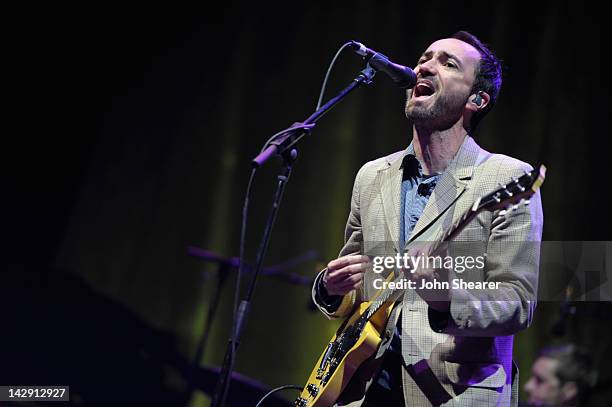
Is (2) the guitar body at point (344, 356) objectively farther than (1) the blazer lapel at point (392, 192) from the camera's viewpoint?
No

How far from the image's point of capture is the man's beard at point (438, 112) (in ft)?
9.07

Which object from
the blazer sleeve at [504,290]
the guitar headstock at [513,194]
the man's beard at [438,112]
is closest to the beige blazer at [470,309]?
the blazer sleeve at [504,290]

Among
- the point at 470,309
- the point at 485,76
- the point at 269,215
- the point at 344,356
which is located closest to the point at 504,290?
the point at 470,309

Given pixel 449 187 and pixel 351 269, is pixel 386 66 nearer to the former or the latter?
pixel 449 187

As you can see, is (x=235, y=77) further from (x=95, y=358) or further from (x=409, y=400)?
(x=409, y=400)

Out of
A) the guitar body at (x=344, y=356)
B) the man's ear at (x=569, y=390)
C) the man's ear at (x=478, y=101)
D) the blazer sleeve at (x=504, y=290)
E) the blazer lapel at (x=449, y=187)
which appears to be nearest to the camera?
the blazer sleeve at (x=504, y=290)

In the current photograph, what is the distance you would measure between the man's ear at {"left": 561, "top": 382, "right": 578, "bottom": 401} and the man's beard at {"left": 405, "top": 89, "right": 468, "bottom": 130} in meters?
2.48

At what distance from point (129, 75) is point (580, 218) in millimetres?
3668

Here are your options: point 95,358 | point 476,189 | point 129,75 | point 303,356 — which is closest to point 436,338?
point 476,189

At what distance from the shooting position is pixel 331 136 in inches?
210

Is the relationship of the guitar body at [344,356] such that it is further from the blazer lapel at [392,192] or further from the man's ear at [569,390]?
the man's ear at [569,390]

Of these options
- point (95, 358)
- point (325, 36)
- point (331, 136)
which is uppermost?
point (325, 36)

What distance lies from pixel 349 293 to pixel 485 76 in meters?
1.14

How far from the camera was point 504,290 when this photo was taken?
214 cm
